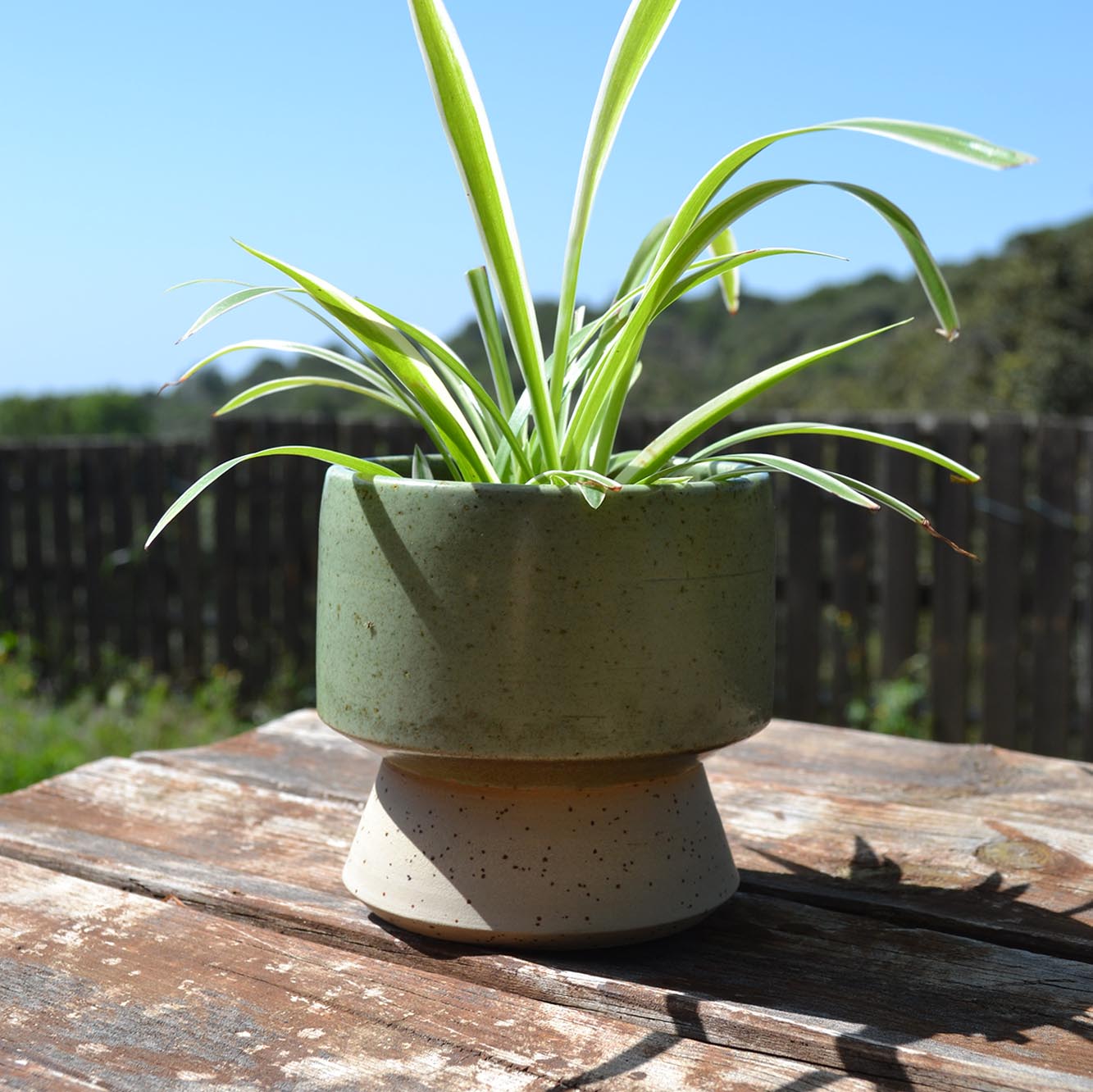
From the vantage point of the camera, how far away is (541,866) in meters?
0.74

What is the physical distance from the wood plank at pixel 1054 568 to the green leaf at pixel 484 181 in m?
3.38

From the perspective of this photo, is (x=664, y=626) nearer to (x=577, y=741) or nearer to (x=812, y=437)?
(x=577, y=741)

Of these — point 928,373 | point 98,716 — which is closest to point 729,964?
point 98,716

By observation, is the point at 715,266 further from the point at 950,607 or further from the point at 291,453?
the point at 950,607

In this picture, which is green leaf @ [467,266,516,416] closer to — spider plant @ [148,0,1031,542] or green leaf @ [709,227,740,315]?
spider plant @ [148,0,1031,542]

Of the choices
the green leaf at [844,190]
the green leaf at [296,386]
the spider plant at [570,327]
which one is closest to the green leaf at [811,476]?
the spider plant at [570,327]

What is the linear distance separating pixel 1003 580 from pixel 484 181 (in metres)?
3.44

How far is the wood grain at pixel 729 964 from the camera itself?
0.63 m

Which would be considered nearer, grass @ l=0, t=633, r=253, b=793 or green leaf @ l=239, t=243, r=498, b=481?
green leaf @ l=239, t=243, r=498, b=481

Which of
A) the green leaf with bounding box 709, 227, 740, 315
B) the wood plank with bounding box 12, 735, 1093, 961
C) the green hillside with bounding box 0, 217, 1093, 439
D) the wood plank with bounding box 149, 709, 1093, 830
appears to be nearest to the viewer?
the wood plank with bounding box 12, 735, 1093, 961

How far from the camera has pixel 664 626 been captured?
71cm

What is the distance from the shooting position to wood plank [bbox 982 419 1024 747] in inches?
147

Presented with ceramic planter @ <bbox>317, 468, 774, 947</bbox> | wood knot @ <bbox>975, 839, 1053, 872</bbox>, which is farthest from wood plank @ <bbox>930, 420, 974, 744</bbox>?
ceramic planter @ <bbox>317, 468, 774, 947</bbox>

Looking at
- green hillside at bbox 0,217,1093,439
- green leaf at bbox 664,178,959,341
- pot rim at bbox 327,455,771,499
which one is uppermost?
green hillside at bbox 0,217,1093,439
